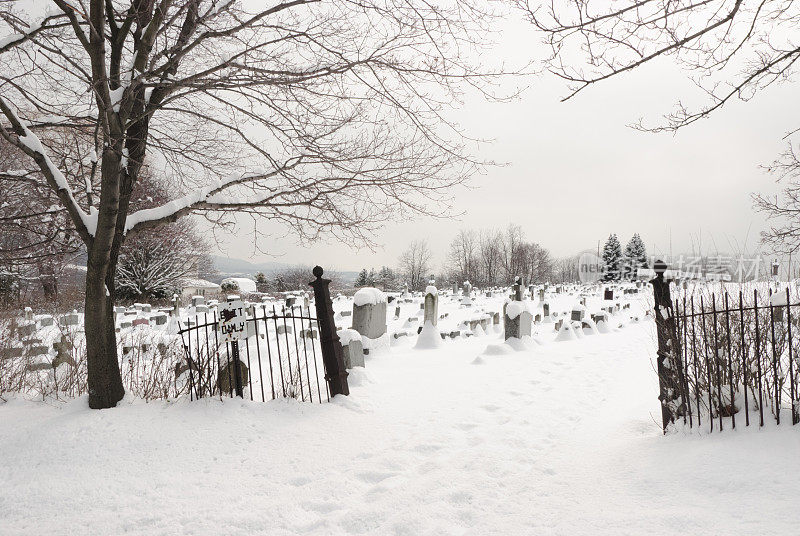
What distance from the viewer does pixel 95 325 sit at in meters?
4.89

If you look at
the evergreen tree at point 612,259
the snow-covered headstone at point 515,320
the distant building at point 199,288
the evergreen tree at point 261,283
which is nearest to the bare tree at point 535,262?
the evergreen tree at point 612,259

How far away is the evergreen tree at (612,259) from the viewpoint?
53.3 meters

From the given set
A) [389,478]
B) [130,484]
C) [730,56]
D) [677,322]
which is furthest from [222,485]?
[730,56]

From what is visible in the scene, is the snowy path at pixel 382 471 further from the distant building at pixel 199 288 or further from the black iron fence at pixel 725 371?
the distant building at pixel 199 288

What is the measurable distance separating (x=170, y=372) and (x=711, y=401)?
6.18m

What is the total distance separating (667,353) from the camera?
164 inches

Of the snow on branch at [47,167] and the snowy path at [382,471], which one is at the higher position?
the snow on branch at [47,167]

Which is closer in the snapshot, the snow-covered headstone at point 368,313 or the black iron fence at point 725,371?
the black iron fence at point 725,371

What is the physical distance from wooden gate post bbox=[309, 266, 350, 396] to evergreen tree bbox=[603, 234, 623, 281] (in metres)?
53.4

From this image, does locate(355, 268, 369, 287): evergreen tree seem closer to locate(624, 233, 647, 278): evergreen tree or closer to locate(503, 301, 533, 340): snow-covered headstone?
locate(624, 233, 647, 278): evergreen tree

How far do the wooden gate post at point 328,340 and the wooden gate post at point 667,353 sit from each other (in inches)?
140

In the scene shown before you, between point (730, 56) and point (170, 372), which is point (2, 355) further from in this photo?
point (730, 56)

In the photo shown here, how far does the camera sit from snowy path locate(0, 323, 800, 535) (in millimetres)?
2896

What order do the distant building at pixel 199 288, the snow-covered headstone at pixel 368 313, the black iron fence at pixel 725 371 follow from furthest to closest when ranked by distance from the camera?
1. the distant building at pixel 199 288
2. the snow-covered headstone at pixel 368 313
3. the black iron fence at pixel 725 371
